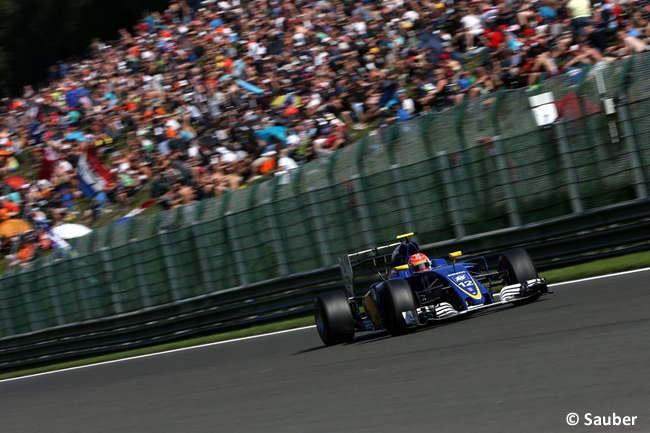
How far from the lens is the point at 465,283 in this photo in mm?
9484

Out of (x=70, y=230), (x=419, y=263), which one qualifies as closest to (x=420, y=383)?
(x=419, y=263)

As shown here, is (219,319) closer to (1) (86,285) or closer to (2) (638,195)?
(1) (86,285)

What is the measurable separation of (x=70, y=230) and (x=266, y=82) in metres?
5.31

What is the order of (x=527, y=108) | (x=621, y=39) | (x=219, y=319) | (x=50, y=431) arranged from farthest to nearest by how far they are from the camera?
(x=219, y=319) → (x=621, y=39) → (x=527, y=108) → (x=50, y=431)

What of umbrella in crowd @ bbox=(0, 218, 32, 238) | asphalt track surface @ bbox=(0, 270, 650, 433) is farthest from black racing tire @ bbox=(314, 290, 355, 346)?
umbrella in crowd @ bbox=(0, 218, 32, 238)

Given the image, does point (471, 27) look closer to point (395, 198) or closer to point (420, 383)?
point (395, 198)

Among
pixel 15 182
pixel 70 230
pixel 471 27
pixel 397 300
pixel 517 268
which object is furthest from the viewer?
pixel 15 182

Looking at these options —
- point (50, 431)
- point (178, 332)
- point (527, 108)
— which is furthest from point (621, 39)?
point (50, 431)

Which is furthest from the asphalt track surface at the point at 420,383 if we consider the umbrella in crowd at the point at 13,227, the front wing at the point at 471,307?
the umbrella in crowd at the point at 13,227

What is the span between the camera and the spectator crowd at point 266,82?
14.9m

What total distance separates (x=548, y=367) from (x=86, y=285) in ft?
41.6

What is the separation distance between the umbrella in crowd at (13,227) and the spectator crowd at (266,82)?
0.19 m

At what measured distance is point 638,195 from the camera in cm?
1164

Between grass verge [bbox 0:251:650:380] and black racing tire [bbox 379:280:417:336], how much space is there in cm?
220
